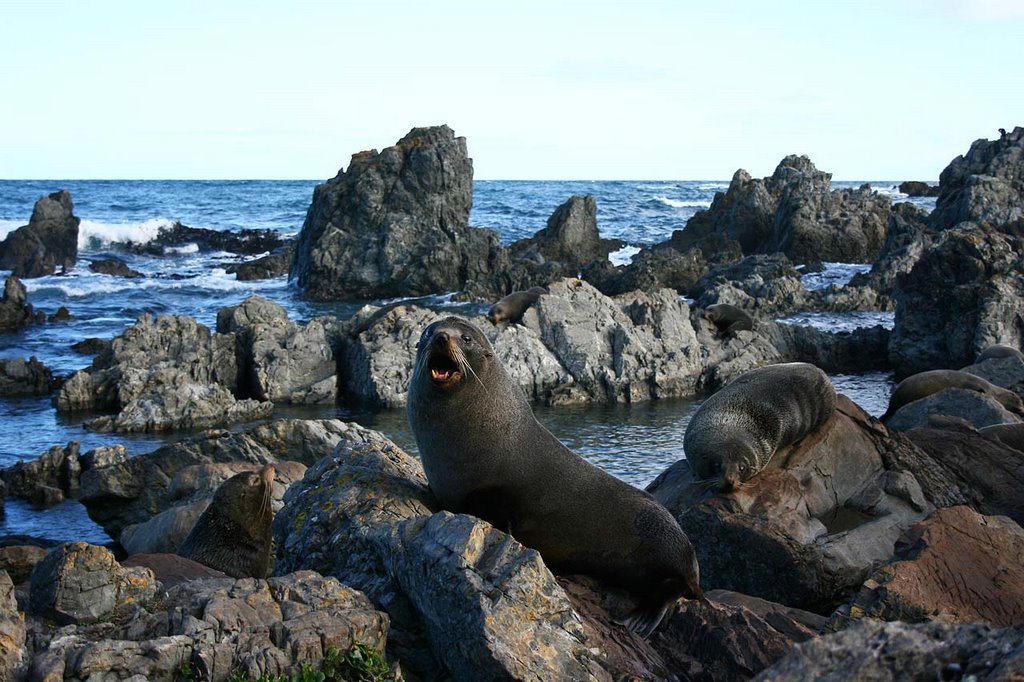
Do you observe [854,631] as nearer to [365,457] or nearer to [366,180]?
[365,457]

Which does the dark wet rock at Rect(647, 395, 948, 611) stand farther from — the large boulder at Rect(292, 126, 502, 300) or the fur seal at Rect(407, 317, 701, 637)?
the large boulder at Rect(292, 126, 502, 300)

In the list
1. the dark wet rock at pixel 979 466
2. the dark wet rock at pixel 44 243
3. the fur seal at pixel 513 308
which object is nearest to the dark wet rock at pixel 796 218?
the fur seal at pixel 513 308

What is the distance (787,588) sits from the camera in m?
8.31

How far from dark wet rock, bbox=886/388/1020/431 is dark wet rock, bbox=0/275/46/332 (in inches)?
1020

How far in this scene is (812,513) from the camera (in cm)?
1023

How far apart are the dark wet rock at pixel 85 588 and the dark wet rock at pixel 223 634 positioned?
0.13 meters

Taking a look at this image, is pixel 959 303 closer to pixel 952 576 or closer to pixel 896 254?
pixel 896 254

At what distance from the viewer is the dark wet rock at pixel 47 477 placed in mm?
14773

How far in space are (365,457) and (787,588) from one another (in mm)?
3697

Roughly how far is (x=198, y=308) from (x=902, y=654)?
34.2 meters

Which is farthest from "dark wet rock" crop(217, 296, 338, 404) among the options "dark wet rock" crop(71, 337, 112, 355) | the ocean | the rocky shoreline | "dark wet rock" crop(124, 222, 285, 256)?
"dark wet rock" crop(124, 222, 285, 256)

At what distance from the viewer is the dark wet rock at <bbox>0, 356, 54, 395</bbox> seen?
21.7 metres

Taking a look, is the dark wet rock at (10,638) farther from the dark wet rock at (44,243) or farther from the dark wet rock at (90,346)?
the dark wet rock at (44,243)

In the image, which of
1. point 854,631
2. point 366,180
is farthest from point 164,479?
point 366,180
